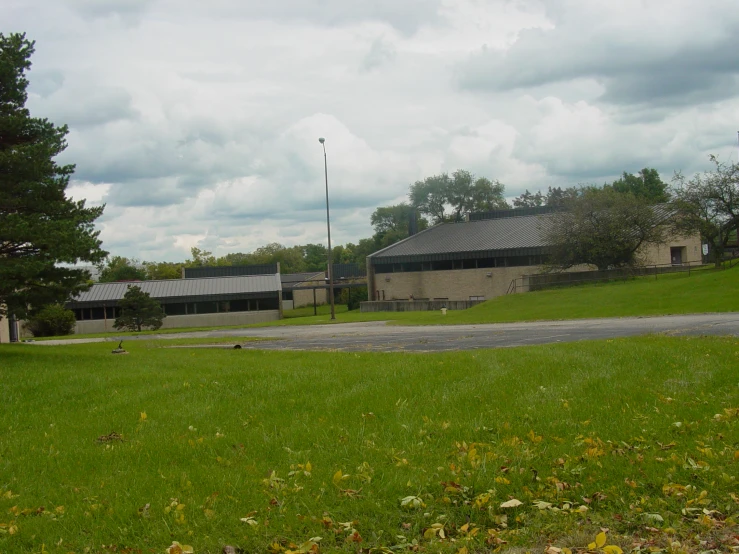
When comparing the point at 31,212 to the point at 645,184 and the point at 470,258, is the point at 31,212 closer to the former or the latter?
the point at 470,258

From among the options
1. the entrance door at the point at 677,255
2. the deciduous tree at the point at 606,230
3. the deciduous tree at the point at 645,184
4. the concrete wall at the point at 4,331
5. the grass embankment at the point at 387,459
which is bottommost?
the grass embankment at the point at 387,459

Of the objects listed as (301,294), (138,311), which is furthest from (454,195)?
(138,311)

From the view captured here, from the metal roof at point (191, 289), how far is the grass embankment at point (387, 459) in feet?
175

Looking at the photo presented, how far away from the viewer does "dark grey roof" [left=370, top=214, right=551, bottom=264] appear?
5797 cm

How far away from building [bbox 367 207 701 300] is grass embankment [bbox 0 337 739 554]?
4434 centimetres

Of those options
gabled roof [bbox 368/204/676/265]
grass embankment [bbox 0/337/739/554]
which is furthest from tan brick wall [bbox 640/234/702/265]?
grass embankment [bbox 0/337/739/554]

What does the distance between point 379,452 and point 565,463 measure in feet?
5.84

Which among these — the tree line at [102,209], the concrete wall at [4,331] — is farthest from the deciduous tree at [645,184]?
the concrete wall at [4,331]

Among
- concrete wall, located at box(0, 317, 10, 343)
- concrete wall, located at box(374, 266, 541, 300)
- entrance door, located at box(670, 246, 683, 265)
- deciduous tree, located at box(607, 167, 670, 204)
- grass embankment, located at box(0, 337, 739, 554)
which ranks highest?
deciduous tree, located at box(607, 167, 670, 204)

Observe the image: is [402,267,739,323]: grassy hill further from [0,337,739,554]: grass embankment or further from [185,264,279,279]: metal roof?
[185,264,279,279]: metal roof

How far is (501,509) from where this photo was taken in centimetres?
596

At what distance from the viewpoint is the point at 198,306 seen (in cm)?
6394

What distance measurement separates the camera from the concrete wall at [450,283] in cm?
5800

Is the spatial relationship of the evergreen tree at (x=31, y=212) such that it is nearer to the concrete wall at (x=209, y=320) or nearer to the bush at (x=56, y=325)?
the bush at (x=56, y=325)
